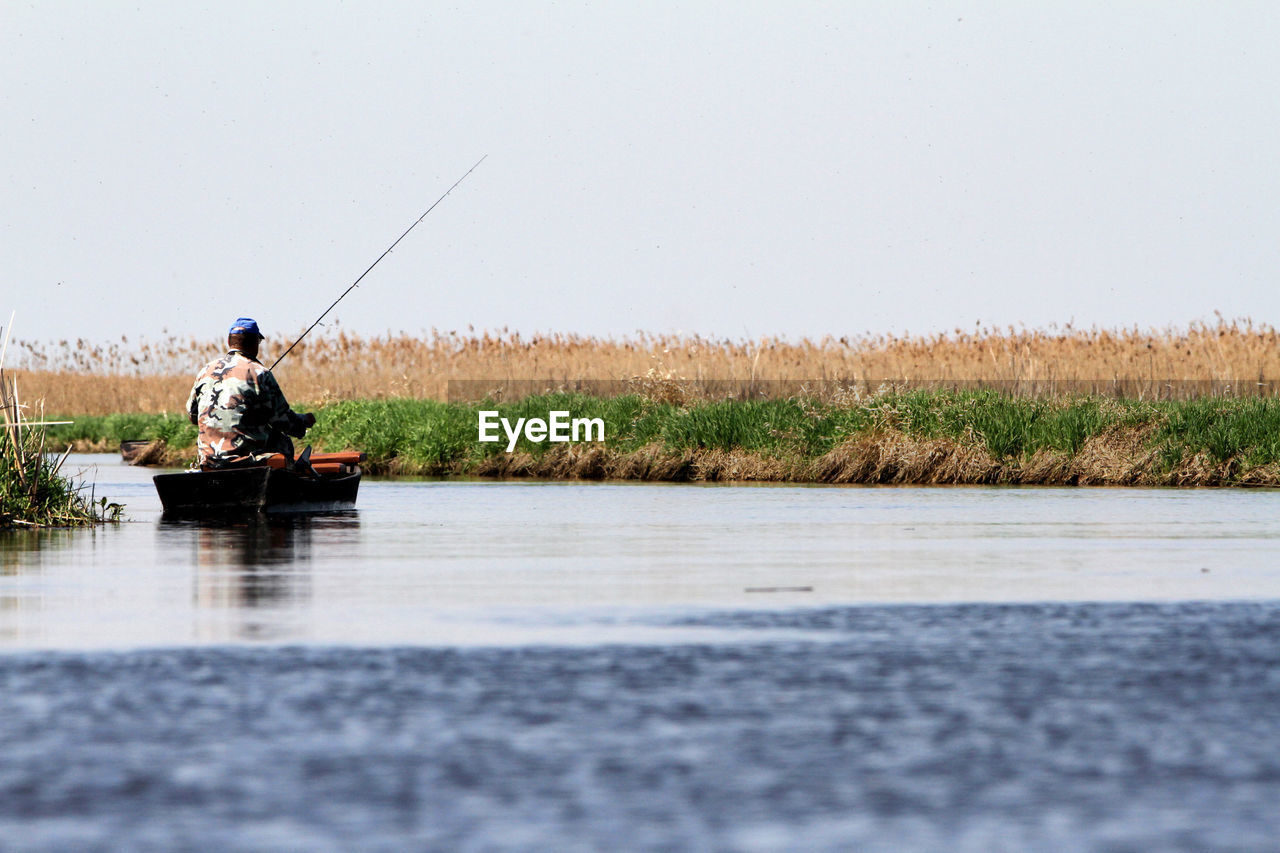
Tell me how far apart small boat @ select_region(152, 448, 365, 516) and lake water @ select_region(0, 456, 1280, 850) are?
319 centimetres

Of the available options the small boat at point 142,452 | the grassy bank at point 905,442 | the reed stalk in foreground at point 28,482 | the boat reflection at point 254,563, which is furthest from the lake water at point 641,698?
the small boat at point 142,452

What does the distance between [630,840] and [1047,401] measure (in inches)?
1063

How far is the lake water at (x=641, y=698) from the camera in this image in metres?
6.48

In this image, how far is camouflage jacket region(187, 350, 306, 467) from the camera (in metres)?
20.4

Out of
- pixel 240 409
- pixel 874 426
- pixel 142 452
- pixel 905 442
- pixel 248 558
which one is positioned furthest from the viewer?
pixel 142 452

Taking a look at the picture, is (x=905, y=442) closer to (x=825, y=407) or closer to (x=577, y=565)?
(x=825, y=407)

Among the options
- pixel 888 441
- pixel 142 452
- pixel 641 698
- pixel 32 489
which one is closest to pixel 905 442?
pixel 888 441

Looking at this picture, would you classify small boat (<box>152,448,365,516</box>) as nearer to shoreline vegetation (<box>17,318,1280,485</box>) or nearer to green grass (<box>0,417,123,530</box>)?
green grass (<box>0,417,123,530</box>)

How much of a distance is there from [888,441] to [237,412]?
13.5m

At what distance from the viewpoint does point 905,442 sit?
31.5 m

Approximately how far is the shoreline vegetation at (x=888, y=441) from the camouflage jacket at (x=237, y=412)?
1266 centimetres

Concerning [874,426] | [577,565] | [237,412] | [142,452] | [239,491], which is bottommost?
[577,565]

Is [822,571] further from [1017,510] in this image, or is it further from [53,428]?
[53,428]

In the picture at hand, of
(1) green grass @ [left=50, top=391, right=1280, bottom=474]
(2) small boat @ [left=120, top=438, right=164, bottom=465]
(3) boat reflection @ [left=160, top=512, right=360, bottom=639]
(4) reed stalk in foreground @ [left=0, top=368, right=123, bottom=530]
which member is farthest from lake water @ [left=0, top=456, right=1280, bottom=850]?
(2) small boat @ [left=120, top=438, right=164, bottom=465]
